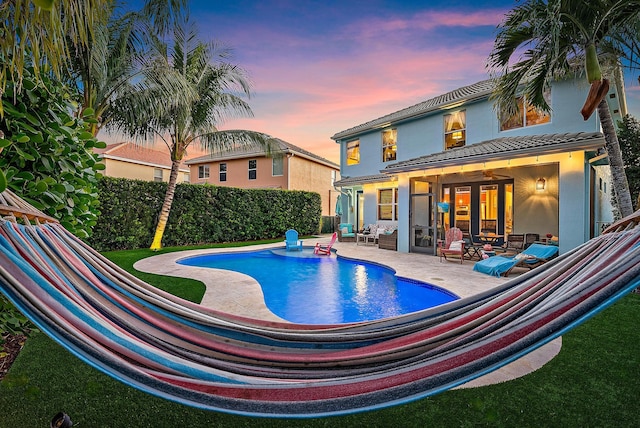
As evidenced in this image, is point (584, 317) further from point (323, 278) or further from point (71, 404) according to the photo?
point (323, 278)

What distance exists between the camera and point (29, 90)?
94.9 inches

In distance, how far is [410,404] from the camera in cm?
241

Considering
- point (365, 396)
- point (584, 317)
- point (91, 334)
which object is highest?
point (584, 317)

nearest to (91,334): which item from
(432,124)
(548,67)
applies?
(548,67)

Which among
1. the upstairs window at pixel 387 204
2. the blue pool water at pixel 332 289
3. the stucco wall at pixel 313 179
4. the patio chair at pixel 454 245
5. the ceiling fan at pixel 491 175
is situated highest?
the stucco wall at pixel 313 179

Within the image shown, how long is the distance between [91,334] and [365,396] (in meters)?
1.17

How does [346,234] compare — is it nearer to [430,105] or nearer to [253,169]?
[430,105]

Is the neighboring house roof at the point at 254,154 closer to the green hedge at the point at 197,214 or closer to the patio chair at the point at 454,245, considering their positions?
the green hedge at the point at 197,214

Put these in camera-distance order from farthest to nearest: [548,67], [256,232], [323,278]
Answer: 1. [256,232]
2. [323,278]
3. [548,67]

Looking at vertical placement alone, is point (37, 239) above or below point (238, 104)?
below

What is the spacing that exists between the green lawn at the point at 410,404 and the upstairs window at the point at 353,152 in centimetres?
1430

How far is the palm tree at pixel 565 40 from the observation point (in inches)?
210

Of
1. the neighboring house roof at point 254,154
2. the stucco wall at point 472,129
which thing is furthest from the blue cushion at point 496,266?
the neighboring house roof at point 254,154

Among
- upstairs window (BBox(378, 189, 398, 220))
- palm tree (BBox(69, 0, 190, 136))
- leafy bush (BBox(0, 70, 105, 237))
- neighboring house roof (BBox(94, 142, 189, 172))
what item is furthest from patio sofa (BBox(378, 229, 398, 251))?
neighboring house roof (BBox(94, 142, 189, 172))
